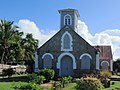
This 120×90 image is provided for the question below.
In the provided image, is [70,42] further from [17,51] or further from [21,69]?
[17,51]

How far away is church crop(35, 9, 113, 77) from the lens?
3909 cm

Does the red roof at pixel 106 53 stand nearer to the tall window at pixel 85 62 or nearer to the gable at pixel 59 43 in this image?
the tall window at pixel 85 62

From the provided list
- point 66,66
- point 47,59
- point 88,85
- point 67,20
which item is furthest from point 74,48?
point 88,85

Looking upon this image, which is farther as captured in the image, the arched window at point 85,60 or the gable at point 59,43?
the gable at point 59,43

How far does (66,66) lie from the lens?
40.3 meters

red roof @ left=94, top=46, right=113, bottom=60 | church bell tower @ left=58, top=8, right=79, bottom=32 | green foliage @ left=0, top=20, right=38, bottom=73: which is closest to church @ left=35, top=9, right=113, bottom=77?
church bell tower @ left=58, top=8, right=79, bottom=32

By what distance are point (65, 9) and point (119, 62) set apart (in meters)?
27.7

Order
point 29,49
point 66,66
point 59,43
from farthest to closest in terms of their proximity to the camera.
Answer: point 29,49 < point 66,66 < point 59,43

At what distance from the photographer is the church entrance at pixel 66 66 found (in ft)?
131

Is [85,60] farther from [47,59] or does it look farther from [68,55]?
[47,59]

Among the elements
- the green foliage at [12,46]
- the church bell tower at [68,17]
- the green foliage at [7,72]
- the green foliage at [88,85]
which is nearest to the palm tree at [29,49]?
the green foliage at [12,46]

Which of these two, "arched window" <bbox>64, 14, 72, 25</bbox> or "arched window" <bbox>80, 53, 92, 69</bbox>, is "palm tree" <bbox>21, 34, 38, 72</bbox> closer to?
"arched window" <bbox>64, 14, 72, 25</bbox>

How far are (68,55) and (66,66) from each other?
4.93 feet

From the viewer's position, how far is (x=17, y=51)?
6128 centimetres
